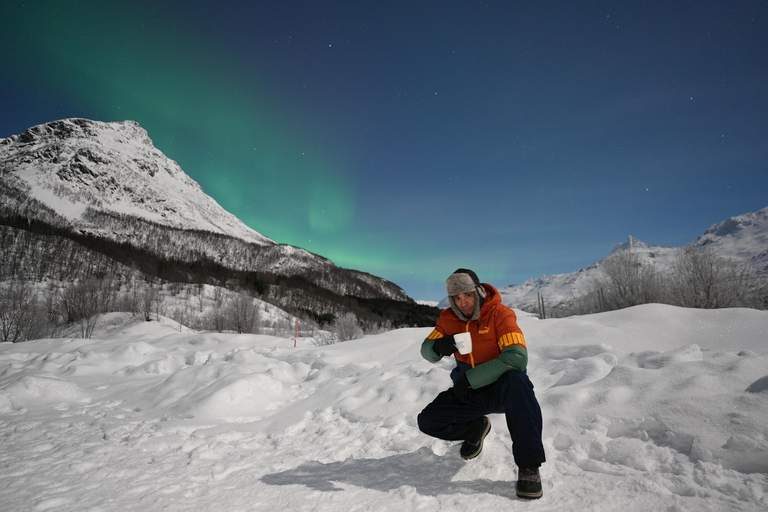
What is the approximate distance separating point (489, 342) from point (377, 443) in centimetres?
154

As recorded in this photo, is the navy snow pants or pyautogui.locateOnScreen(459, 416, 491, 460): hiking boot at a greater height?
the navy snow pants

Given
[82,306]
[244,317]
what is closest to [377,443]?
[244,317]

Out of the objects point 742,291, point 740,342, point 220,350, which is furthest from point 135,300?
point 742,291

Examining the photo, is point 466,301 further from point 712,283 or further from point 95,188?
point 95,188

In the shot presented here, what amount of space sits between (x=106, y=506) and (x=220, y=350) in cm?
919

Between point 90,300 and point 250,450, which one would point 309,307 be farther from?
point 250,450

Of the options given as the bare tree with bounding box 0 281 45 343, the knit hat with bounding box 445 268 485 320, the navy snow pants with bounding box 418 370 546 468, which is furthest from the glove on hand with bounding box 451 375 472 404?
the bare tree with bounding box 0 281 45 343

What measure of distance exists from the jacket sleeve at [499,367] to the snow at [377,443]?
0.68 m

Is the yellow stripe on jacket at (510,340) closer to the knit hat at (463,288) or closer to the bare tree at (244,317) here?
the knit hat at (463,288)

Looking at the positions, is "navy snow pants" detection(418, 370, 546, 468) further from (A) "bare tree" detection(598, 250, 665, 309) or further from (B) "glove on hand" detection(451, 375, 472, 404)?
(A) "bare tree" detection(598, 250, 665, 309)

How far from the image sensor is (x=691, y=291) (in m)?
25.9

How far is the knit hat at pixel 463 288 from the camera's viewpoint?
2641 millimetres

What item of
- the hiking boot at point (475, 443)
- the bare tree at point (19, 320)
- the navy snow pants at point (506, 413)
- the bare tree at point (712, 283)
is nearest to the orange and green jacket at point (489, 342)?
the navy snow pants at point (506, 413)

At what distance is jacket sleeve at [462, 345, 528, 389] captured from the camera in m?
2.32
